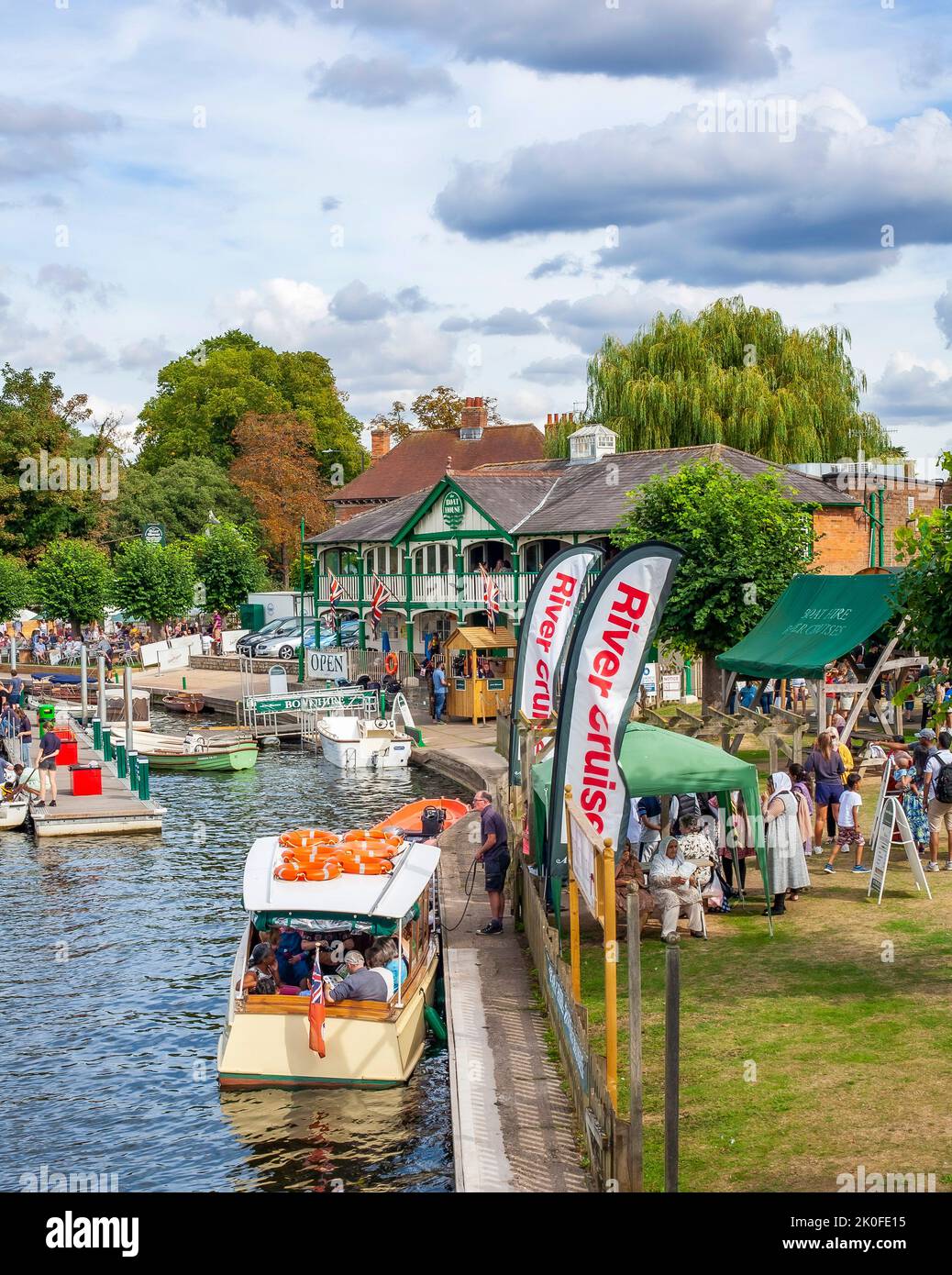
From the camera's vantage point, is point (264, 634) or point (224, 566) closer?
point (264, 634)

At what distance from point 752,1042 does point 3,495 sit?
6815 cm

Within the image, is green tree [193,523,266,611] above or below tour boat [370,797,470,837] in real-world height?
above

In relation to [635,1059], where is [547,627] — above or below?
above

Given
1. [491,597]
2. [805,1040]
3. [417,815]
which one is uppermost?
[491,597]

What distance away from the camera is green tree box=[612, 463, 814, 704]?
31188 mm

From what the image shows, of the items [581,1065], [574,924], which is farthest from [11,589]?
[581,1065]

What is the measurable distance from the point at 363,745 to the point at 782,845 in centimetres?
2316

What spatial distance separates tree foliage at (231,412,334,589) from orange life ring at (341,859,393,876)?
232 ft

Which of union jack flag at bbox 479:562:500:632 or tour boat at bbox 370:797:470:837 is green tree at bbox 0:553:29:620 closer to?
union jack flag at bbox 479:562:500:632

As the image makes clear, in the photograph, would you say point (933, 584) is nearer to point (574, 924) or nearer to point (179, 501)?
point (574, 924)

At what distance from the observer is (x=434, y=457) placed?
81312 millimetres

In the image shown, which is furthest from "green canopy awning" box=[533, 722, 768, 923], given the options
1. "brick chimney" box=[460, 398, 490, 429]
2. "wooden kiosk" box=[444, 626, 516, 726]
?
"brick chimney" box=[460, 398, 490, 429]

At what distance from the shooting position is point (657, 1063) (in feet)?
40.2
